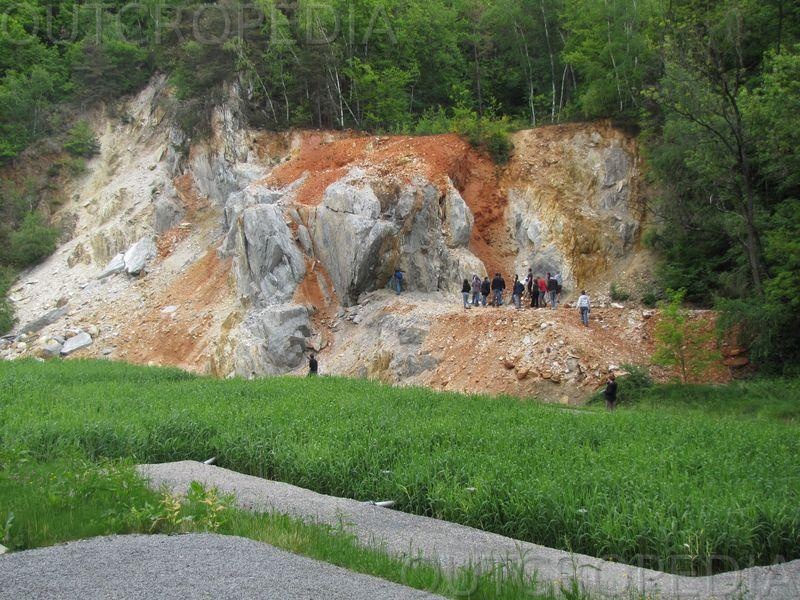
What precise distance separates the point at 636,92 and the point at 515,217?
27.3 ft

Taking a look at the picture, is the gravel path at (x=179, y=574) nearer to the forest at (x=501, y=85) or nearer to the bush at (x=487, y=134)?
the forest at (x=501, y=85)

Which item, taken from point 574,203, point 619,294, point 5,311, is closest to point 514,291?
point 619,294

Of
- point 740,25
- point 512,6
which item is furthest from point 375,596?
point 512,6

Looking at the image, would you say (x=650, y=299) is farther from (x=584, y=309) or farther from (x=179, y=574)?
(x=179, y=574)

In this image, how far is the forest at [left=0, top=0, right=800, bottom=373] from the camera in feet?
77.4

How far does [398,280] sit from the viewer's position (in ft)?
103

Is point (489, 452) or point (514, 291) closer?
point (489, 452)

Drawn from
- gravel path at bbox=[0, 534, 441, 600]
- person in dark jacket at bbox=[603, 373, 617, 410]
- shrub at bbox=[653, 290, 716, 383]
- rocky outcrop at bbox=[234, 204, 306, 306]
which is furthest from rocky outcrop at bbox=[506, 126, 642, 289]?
gravel path at bbox=[0, 534, 441, 600]

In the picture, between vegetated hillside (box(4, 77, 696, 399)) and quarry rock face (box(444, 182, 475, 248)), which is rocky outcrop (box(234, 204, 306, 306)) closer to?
vegetated hillside (box(4, 77, 696, 399))

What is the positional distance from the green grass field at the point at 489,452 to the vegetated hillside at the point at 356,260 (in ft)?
17.8

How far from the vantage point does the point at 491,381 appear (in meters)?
24.9

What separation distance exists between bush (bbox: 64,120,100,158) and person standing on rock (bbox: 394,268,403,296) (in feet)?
85.7

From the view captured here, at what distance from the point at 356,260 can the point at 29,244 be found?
2208cm

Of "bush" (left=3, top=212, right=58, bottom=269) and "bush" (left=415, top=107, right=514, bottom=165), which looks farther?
"bush" (left=3, top=212, right=58, bottom=269)
